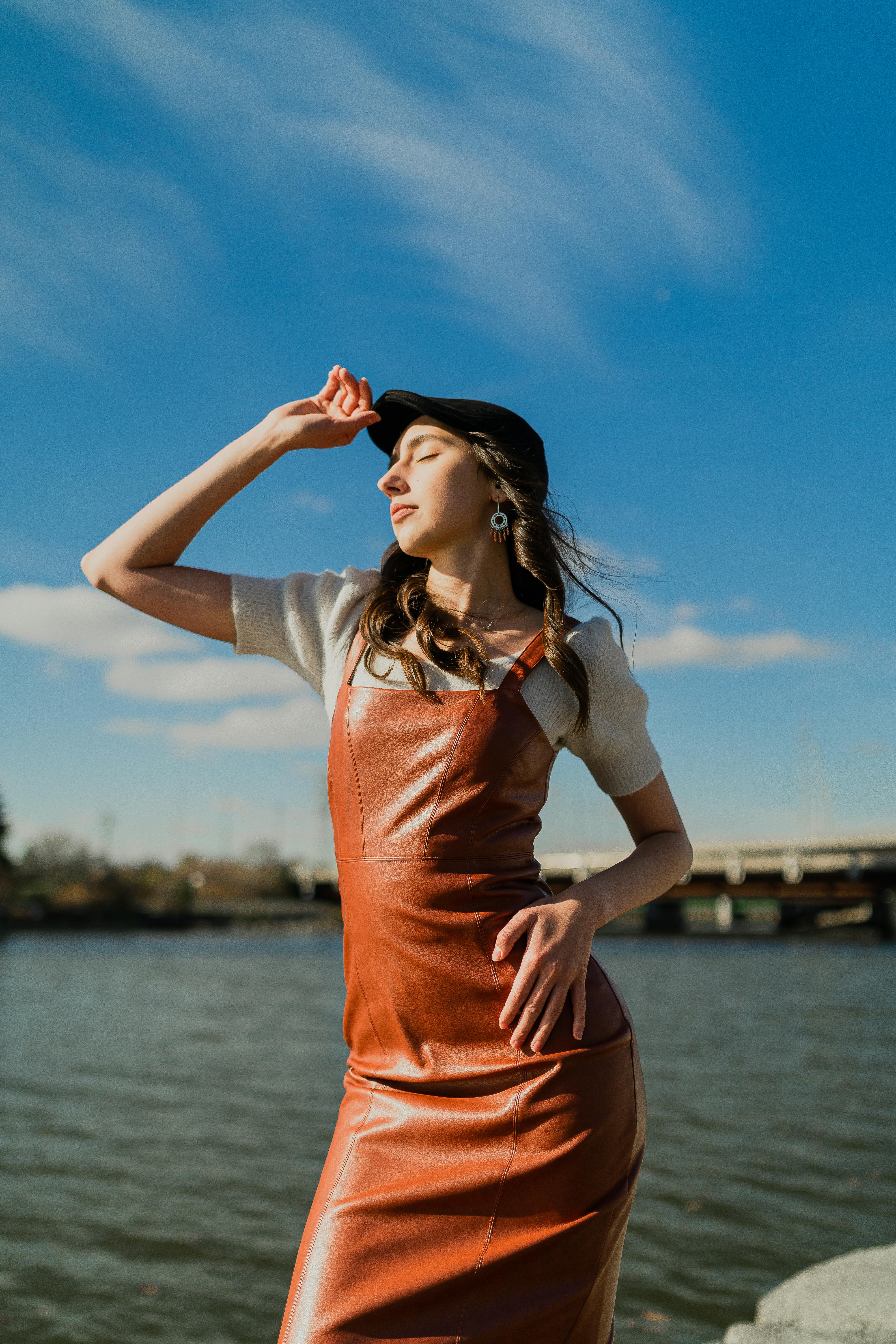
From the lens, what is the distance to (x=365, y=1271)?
1650mm

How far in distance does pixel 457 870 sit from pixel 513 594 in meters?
0.66

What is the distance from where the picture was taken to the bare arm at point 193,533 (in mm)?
2062

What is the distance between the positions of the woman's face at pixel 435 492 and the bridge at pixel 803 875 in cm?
5079

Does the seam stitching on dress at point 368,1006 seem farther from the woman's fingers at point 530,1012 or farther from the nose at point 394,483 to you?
the nose at point 394,483

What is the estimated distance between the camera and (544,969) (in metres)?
1.76

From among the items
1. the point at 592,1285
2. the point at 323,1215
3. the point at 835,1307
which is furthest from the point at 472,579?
the point at 835,1307

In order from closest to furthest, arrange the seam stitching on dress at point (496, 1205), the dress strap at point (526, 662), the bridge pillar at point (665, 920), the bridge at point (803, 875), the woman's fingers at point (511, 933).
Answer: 1. the seam stitching on dress at point (496, 1205)
2. the woman's fingers at point (511, 933)
3. the dress strap at point (526, 662)
4. the bridge at point (803, 875)
5. the bridge pillar at point (665, 920)

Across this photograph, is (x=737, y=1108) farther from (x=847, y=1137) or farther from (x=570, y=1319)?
(x=570, y=1319)

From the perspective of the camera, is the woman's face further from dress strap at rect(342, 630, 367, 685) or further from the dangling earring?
dress strap at rect(342, 630, 367, 685)

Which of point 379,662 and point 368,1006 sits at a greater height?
point 379,662

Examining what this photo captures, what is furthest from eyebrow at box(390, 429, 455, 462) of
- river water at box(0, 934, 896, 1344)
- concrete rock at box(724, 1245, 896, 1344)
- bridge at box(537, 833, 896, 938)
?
bridge at box(537, 833, 896, 938)

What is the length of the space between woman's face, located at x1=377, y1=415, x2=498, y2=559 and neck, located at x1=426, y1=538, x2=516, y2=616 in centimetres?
3

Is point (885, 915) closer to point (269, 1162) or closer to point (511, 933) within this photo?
point (269, 1162)

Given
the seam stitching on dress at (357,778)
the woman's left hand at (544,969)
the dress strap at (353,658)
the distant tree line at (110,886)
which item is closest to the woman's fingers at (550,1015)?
the woman's left hand at (544,969)
